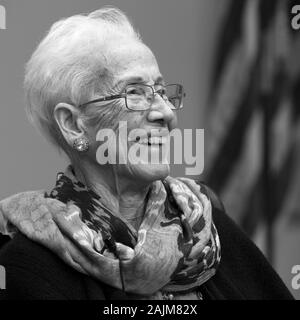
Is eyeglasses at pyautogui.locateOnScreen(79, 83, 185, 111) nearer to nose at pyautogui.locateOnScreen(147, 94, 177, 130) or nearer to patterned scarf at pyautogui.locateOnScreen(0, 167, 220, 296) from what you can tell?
nose at pyautogui.locateOnScreen(147, 94, 177, 130)

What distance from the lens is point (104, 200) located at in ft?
8.23

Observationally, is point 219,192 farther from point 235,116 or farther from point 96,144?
point 96,144

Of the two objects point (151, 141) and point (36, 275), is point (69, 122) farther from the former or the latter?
point (36, 275)

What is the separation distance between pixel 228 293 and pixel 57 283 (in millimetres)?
551

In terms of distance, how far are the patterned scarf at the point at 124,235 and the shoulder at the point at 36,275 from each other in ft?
0.11

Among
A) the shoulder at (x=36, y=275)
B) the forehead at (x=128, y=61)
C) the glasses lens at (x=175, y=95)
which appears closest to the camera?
the shoulder at (x=36, y=275)

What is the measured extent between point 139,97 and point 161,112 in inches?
3.1

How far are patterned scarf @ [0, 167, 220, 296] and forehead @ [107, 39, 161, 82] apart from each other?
0.34 metres

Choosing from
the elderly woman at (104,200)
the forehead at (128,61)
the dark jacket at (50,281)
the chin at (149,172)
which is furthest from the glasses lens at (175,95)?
the dark jacket at (50,281)

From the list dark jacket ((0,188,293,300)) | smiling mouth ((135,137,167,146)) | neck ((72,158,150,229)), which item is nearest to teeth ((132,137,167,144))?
smiling mouth ((135,137,167,146))

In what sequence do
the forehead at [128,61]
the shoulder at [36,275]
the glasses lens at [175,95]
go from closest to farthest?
the shoulder at [36,275], the forehead at [128,61], the glasses lens at [175,95]

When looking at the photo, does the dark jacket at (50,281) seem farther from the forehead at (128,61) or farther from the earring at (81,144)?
the forehead at (128,61)

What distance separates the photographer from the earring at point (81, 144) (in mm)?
2482

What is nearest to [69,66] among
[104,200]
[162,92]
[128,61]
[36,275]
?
[128,61]
